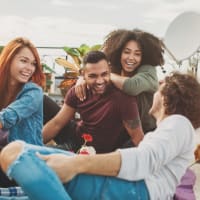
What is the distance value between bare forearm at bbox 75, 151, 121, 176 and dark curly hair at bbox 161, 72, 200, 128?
12.4 inches

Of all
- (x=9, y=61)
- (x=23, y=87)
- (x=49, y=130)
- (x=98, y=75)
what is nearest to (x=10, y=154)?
(x=23, y=87)

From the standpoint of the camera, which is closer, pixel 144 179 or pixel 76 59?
pixel 144 179

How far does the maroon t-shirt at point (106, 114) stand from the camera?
2.43 m

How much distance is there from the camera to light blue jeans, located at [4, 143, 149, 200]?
1.36m

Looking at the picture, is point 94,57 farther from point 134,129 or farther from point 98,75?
point 134,129

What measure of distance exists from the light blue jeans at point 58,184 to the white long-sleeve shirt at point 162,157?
1.5 inches

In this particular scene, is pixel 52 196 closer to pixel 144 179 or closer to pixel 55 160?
pixel 55 160

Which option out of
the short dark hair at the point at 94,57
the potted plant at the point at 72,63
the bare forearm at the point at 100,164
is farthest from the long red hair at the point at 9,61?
the potted plant at the point at 72,63

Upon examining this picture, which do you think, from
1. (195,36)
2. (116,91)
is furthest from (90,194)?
(195,36)

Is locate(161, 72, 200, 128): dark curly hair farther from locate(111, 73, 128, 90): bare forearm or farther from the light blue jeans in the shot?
locate(111, 73, 128, 90): bare forearm

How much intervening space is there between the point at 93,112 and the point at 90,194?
1.06 m

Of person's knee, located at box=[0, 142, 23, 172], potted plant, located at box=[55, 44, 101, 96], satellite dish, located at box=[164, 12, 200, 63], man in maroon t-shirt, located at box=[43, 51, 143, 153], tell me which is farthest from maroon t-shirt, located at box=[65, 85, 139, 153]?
potted plant, located at box=[55, 44, 101, 96]

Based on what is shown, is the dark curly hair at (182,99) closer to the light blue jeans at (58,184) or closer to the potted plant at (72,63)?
the light blue jeans at (58,184)

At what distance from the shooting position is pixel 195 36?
5.82 metres
